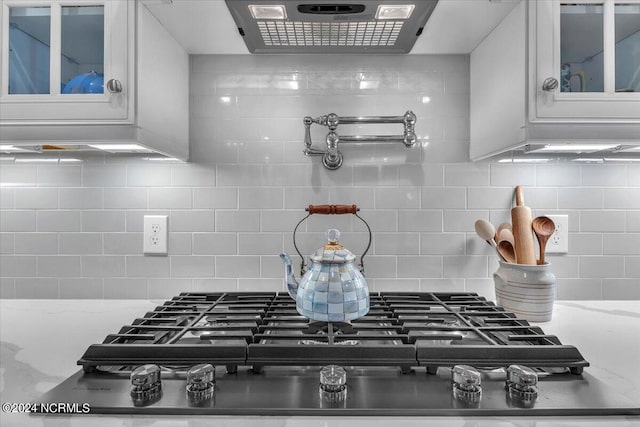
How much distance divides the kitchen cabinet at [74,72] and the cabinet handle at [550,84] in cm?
98

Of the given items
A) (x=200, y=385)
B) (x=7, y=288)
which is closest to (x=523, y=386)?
(x=200, y=385)

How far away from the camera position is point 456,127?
1256 mm

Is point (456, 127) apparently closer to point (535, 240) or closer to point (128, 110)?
point (535, 240)

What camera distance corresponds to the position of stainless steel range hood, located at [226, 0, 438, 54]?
908mm

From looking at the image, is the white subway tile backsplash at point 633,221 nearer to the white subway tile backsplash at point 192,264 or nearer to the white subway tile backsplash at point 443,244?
the white subway tile backsplash at point 443,244

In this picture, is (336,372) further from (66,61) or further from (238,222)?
(66,61)

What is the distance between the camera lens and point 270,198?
1262 millimetres

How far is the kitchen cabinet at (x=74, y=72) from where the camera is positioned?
35.0 inches

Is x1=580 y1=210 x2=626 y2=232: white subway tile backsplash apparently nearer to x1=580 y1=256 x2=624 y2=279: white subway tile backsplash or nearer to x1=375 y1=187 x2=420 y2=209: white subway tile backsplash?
x1=580 y1=256 x2=624 y2=279: white subway tile backsplash

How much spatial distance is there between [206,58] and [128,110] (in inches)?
18.4

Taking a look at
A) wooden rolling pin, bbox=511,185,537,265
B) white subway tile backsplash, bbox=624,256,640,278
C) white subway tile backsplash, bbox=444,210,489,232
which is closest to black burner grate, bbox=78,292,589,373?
wooden rolling pin, bbox=511,185,537,265

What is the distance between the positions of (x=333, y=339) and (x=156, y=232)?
796 mm

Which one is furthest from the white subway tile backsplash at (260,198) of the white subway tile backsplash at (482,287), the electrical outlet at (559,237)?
the electrical outlet at (559,237)

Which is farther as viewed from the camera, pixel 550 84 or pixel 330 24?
pixel 330 24
